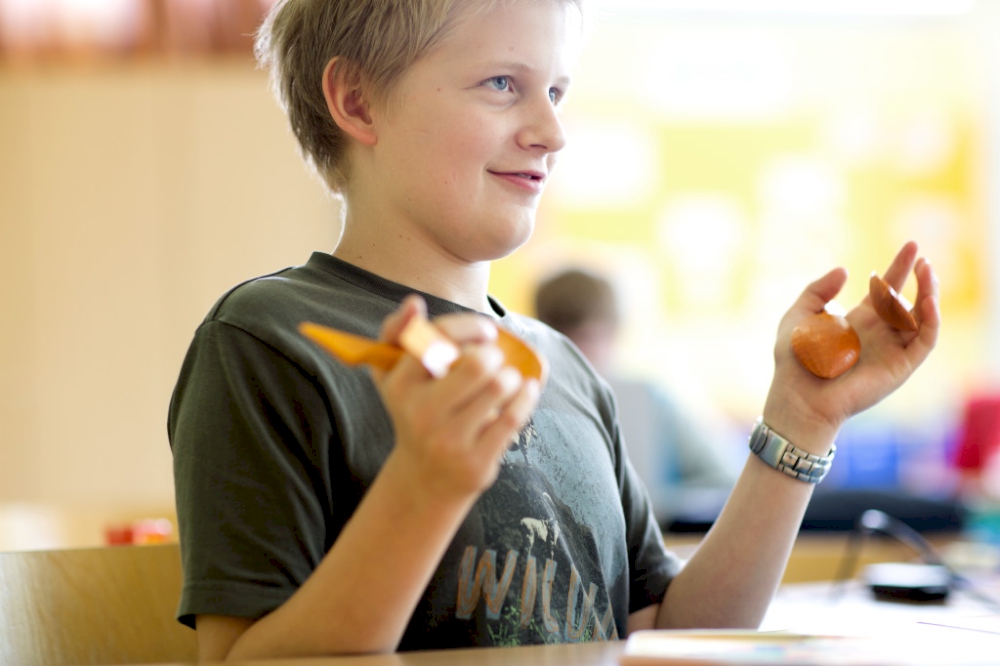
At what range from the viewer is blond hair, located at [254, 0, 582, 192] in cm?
87

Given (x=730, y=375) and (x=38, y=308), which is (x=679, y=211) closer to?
(x=730, y=375)

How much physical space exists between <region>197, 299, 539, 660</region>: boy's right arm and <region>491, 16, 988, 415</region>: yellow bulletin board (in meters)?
4.74

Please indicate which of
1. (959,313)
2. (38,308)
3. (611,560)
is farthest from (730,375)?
(611,560)

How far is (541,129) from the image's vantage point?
0.88m

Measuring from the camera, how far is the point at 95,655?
0.91 metres

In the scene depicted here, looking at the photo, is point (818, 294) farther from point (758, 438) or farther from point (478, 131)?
point (478, 131)

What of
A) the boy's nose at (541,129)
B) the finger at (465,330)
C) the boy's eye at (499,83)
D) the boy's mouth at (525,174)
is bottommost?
the finger at (465,330)

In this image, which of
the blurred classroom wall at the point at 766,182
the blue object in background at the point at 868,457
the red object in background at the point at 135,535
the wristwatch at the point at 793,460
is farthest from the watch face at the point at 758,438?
the blue object in background at the point at 868,457

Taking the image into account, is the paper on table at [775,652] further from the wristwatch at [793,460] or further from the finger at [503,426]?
the wristwatch at [793,460]

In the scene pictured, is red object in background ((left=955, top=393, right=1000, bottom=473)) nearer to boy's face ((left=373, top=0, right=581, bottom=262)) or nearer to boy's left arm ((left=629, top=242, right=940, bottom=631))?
boy's left arm ((left=629, top=242, right=940, bottom=631))

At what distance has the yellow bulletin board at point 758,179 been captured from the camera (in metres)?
5.54

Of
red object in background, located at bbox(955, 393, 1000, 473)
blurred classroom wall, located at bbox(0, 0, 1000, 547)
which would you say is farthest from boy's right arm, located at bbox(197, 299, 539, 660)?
red object in background, located at bbox(955, 393, 1000, 473)

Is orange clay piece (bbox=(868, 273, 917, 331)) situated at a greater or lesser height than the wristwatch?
greater

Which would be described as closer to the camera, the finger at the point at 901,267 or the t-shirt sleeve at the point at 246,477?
the t-shirt sleeve at the point at 246,477
